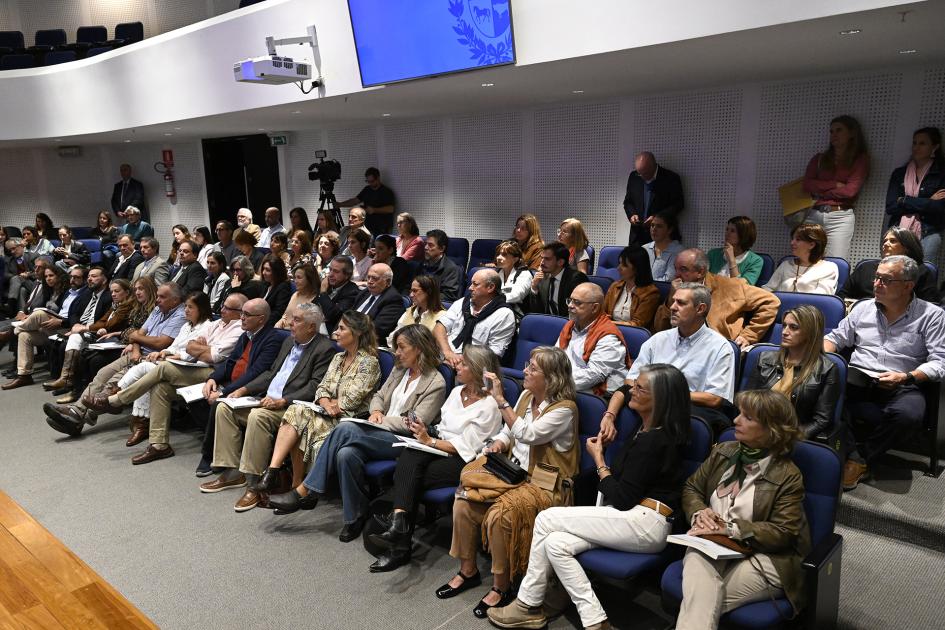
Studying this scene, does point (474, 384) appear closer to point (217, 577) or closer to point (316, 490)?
point (316, 490)

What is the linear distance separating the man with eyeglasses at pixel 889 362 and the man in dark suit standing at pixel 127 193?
Result: 12.1 metres

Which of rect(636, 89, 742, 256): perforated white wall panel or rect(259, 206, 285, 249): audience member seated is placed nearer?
rect(636, 89, 742, 256): perforated white wall panel

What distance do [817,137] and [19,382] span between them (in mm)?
7309

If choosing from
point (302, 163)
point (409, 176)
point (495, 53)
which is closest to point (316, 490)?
point (495, 53)

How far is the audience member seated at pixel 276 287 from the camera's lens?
17.5ft

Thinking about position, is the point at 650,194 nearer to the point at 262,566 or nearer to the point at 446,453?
the point at 446,453

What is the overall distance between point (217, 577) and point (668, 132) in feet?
Answer: 16.1

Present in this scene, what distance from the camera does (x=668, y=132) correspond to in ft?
19.2

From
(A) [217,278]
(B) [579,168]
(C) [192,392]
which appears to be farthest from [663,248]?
(A) [217,278]

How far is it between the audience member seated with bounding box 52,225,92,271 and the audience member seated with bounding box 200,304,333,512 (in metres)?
4.65

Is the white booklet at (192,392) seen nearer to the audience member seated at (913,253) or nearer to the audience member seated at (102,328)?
the audience member seated at (102,328)

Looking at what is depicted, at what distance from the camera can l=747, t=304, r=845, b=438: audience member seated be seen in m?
2.86

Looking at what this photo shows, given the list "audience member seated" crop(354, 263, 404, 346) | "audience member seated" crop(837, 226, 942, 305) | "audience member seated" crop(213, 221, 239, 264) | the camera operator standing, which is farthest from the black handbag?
the camera operator standing

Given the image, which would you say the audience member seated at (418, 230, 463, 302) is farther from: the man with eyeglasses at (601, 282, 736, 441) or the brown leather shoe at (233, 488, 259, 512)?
the man with eyeglasses at (601, 282, 736, 441)
